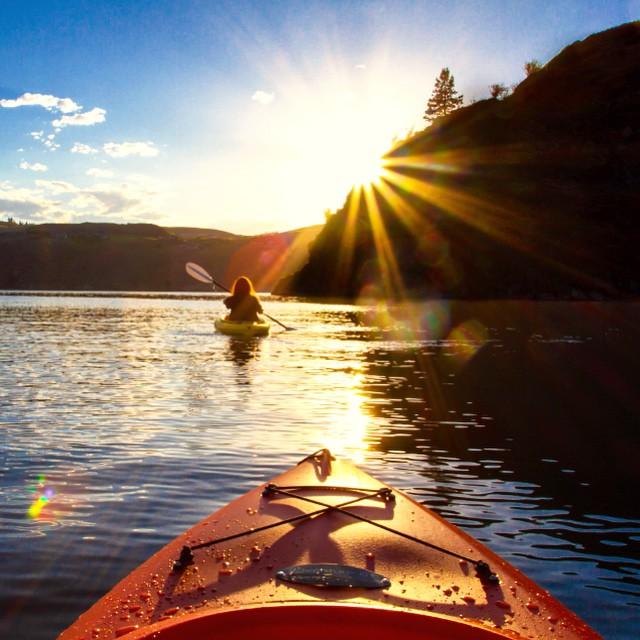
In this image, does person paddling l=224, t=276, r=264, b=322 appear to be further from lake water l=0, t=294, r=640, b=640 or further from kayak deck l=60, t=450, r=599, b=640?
kayak deck l=60, t=450, r=599, b=640

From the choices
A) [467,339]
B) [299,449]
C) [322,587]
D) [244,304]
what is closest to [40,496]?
[299,449]

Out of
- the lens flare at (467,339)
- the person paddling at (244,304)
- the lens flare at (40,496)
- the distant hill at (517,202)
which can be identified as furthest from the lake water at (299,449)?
the distant hill at (517,202)

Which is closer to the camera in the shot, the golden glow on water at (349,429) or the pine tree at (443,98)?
the golden glow on water at (349,429)

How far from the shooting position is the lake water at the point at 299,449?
5930mm

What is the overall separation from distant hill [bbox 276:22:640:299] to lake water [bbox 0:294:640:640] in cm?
5140

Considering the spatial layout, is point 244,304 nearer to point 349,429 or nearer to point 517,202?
point 349,429

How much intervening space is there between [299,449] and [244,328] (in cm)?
1861

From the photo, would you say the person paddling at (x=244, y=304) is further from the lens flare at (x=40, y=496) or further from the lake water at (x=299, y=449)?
the lens flare at (x=40, y=496)

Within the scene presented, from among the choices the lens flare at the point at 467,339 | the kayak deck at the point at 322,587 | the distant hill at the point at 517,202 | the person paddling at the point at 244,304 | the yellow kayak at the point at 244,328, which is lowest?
the lens flare at the point at 467,339

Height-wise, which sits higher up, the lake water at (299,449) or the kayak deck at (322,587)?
the kayak deck at (322,587)

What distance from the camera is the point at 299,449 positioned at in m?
10.2

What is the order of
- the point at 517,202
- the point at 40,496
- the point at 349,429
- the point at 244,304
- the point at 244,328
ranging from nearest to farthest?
the point at 40,496 < the point at 349,429 < the point at 244,328 < the point at 244,304 < the point at 517,202

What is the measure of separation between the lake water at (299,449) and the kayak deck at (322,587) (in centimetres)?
119

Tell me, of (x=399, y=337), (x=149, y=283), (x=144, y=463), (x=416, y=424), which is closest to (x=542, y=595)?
(x=144, y=463)
